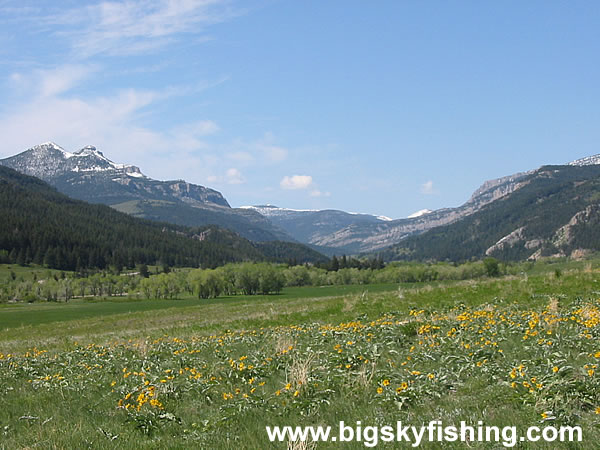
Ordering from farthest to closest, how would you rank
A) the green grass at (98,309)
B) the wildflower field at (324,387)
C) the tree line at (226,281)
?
the tree line at (226,281) → the green grass at (98,309) → the wildflower field at (324,387)

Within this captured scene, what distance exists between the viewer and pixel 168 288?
472 feet

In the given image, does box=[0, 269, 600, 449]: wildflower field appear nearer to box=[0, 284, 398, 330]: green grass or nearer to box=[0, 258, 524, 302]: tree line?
box=[0, 284, 398, 330]: green grass

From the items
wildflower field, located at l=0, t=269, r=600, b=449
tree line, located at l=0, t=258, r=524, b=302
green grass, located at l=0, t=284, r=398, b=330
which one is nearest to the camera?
wildflower field, located at l=0, t=269, r=600, b=449

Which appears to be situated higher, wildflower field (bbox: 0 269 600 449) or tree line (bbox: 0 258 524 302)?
wildflower field (bbox: 0 269 600 449)

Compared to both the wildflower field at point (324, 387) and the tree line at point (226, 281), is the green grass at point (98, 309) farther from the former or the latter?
the wildflower field at point (324, 387)

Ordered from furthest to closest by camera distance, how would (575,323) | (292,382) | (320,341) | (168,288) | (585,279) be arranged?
(168,288)
(585,279)
(320,341)
(575,323)
(292,382)

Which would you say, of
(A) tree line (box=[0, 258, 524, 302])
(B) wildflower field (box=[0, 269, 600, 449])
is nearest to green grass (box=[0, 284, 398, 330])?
(A) tree line (box=[0, 258, 524, 302])

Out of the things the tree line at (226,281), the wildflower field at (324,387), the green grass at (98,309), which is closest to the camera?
the wildflower field at (324,387)

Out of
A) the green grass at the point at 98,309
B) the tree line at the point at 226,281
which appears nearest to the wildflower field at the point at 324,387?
the green grass at the point at 98,309

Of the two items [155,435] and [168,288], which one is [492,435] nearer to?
[155,435]

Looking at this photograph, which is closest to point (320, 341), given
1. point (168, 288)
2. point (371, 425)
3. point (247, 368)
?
point (247, 368)

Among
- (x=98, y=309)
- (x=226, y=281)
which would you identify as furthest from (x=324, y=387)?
(x=226, y=281)

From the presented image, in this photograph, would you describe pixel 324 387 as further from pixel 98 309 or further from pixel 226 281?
pixel 226 281

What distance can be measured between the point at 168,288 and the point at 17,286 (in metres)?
51.3
